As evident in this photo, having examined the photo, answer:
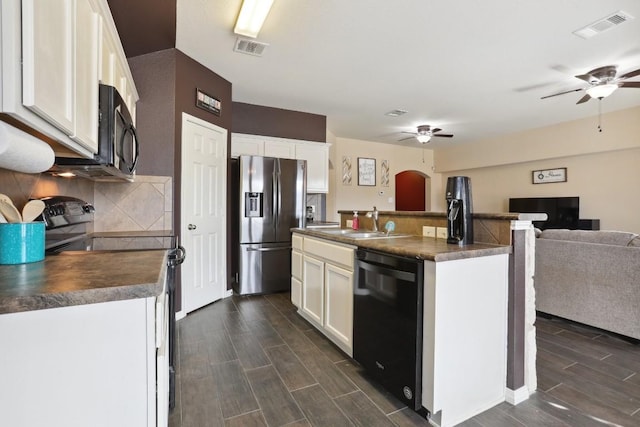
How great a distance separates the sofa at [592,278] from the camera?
2553mm

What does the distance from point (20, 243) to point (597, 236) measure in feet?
13.0

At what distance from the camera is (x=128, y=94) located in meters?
2.55

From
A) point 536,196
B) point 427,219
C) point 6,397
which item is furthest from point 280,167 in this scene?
point 536,196

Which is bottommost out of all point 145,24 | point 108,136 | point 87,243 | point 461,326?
point 461,326

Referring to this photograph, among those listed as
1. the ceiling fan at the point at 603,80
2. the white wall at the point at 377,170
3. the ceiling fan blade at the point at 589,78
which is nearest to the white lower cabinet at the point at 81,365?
the ceiling fan blade at the point at 589,78

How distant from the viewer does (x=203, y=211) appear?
3.46 m

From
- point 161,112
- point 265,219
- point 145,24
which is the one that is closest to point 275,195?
point 265,219

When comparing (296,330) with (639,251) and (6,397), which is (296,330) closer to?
(6,397)

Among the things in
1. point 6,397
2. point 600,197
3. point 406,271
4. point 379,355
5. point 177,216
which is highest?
point 600,197

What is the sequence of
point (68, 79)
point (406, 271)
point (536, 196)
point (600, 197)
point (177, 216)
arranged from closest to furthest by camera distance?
1. point (68, 79)
2. point (406, 271)
3. point (177, 216)
4. point (600, 197)
5. point (536, 196)

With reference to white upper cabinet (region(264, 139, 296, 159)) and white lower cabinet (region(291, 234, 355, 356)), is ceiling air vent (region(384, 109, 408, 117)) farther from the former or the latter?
white lower cabinet (region(291, 234, 355, 356))

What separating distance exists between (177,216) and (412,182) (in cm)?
771

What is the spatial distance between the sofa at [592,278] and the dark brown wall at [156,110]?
3.84 meters

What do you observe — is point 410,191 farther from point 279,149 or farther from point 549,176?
point 279,149
